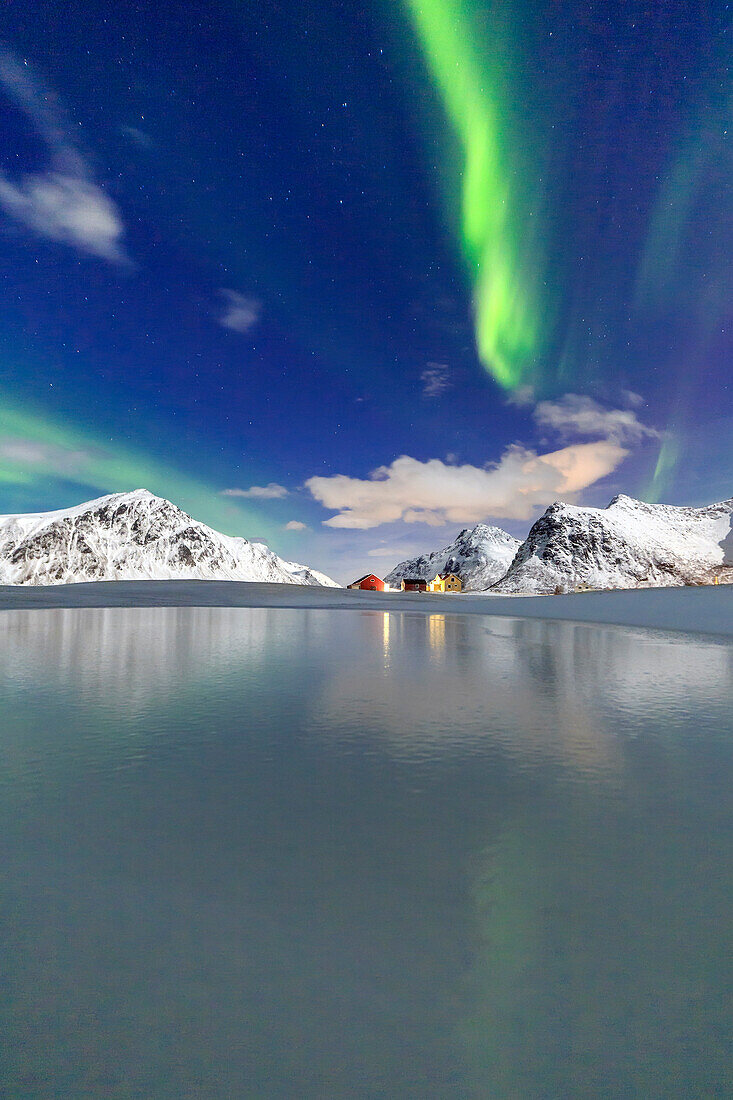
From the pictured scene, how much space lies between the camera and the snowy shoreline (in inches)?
976

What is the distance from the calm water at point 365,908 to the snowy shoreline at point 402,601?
1932 cm

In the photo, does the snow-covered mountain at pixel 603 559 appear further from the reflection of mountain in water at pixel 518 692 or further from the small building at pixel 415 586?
the reflection of mountain in water at pixel 518 692

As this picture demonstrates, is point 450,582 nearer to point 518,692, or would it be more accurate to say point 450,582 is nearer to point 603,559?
point 603,559

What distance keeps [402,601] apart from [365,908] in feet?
147

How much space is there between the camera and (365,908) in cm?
261

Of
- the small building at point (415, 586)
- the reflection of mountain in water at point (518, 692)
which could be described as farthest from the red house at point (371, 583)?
the reflection of mountain in water at point (518, 692)

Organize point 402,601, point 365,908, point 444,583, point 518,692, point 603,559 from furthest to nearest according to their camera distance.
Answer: point 603,559, point 444,583, point 402,601, point 518,692, point 365,908

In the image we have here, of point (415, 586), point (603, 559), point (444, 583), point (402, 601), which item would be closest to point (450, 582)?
point (444, 583)

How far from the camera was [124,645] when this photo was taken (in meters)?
13.7

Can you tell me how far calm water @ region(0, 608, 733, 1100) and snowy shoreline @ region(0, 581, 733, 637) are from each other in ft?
63.4

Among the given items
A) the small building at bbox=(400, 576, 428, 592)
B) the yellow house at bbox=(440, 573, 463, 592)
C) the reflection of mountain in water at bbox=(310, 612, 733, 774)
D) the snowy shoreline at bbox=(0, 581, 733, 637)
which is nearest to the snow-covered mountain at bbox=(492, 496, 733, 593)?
the yellow house at bbox=(440, 573, 463, 592)

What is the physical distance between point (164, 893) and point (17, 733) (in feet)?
13.0

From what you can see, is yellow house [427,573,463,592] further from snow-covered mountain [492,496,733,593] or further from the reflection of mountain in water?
the reflection of mountain in water

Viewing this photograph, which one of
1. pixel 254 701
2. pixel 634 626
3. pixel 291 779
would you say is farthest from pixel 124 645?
pixel 634 626
